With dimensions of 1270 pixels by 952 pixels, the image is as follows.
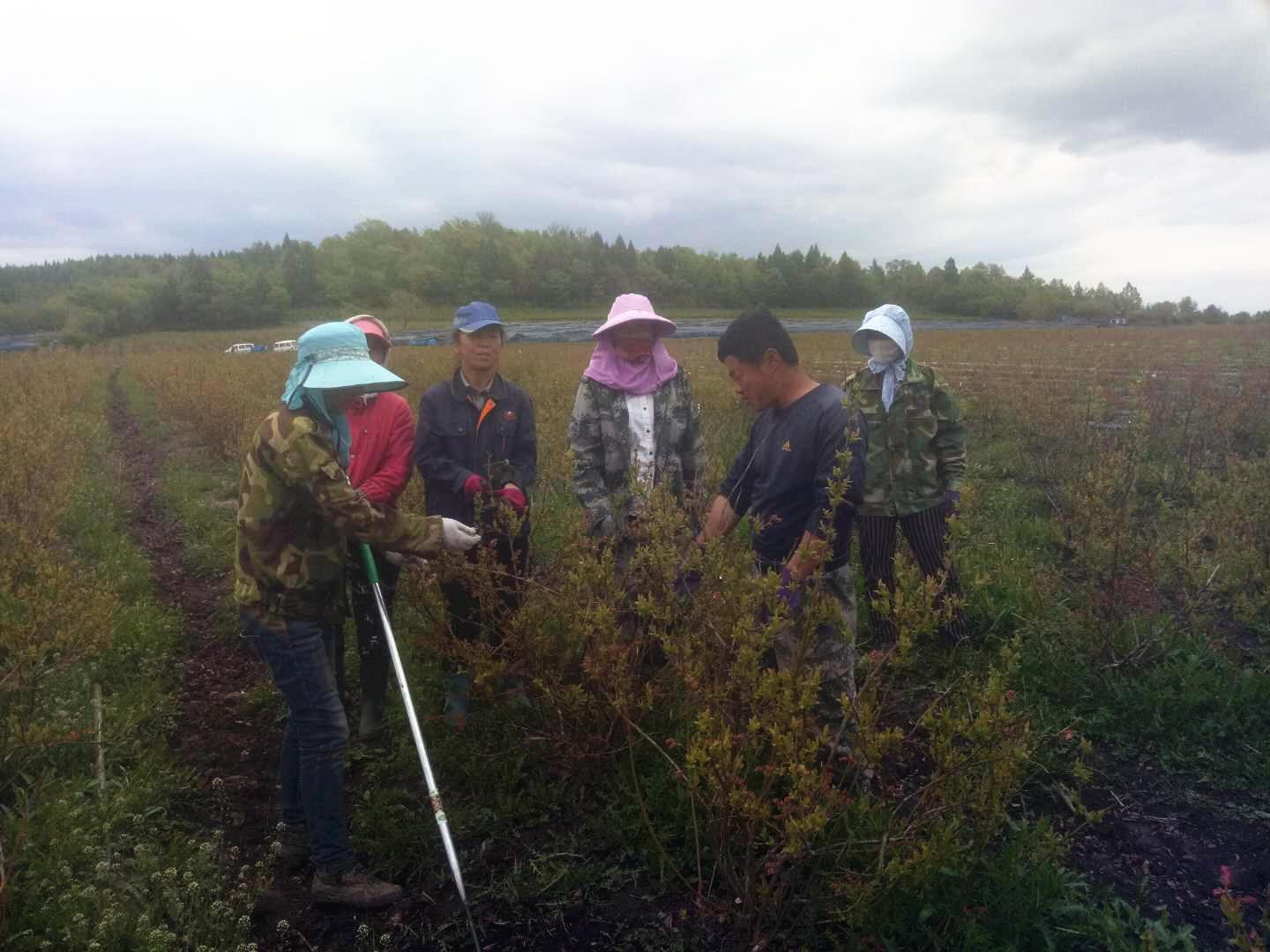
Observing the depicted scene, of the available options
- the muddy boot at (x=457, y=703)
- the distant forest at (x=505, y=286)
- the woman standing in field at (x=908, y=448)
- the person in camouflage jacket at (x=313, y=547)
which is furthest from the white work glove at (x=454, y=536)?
the distant forest at (x=505, y=286)

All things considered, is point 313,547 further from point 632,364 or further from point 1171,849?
point 1171,849

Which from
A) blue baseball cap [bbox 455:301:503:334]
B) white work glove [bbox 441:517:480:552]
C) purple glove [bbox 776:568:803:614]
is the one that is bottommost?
purple glove [bbox 776:568:803:614]

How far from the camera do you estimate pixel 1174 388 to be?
27.8ft

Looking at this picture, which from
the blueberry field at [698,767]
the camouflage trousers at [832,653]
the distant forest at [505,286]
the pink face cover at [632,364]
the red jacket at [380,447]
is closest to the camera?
the blueberry field at [698,767]

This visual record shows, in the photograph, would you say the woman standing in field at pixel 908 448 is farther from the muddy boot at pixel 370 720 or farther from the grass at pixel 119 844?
the grass at pixel 119 844

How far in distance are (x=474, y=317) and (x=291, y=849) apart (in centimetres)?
207

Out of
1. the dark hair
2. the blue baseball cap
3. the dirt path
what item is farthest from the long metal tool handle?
the dirt path

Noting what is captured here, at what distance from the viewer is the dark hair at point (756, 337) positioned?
2613 millimetres

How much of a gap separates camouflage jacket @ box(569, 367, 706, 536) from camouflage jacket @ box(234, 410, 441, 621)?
981 mm

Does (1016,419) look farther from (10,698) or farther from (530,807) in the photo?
(10,698)

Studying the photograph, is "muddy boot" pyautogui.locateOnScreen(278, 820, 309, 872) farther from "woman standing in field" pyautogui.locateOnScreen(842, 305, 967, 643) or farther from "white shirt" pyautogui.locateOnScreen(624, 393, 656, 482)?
Result: "woman standing in field" pyautogui.locateOnScreen(842, 305, 967, 643)

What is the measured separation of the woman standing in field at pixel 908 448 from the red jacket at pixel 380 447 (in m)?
2.04

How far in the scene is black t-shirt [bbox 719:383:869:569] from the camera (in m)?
2.55

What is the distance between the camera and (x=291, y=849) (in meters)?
2.59
